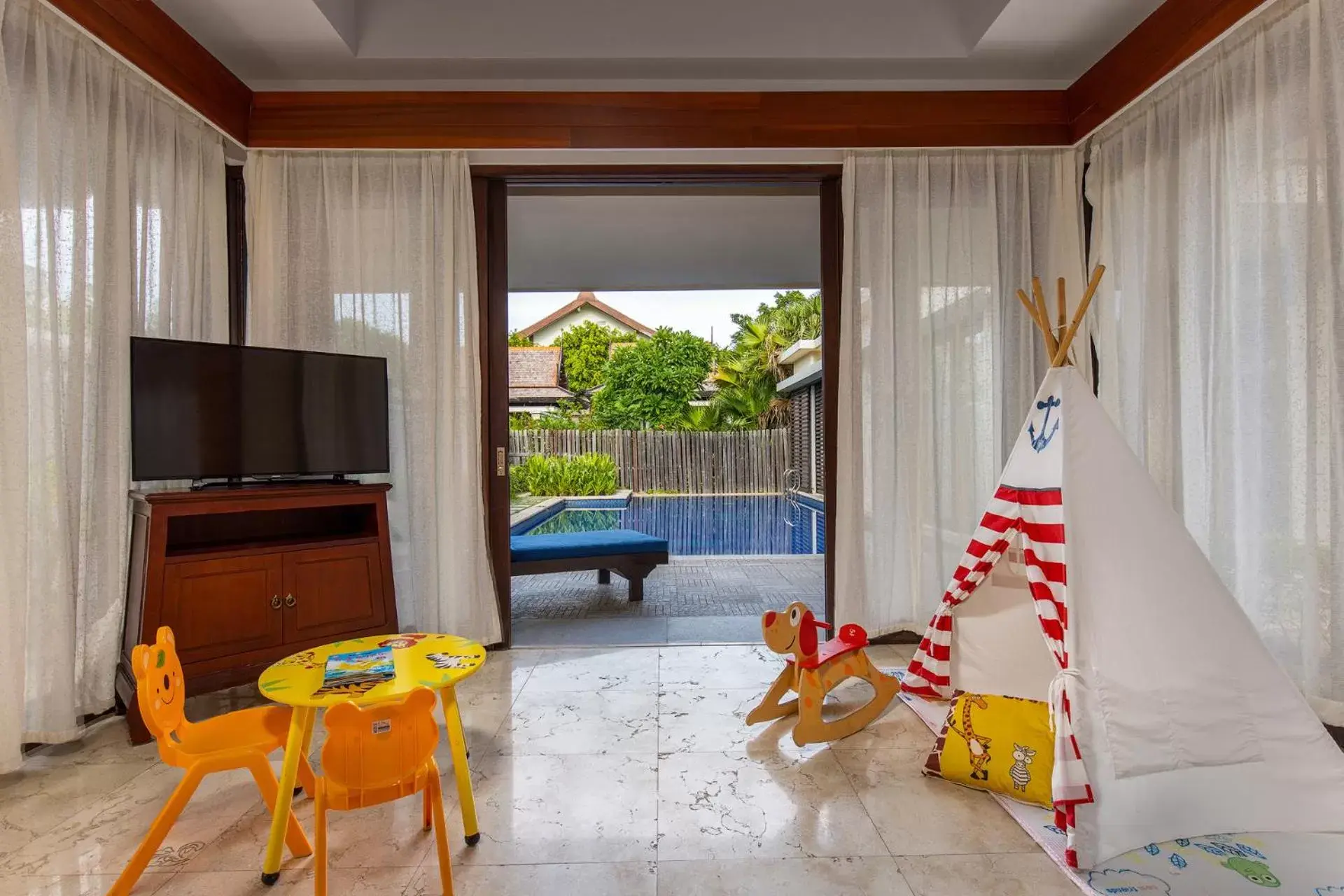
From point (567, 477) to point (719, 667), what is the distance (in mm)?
7619

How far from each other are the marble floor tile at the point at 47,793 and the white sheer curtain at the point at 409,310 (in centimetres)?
124

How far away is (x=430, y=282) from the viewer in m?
3.29

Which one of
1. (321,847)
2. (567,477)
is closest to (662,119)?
(321,847)

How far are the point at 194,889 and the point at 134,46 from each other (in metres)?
2.85

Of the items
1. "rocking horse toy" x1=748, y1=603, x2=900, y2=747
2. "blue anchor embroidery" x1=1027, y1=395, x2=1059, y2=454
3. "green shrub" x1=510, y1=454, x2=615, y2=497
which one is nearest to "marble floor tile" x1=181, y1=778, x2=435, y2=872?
"rocking horse toy" x1=748, y1=603, x2=900, y2=747

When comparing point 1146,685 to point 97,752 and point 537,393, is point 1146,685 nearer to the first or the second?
point 97,752

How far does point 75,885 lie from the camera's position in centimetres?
162

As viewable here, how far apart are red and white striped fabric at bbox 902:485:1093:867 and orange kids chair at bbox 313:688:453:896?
145cm

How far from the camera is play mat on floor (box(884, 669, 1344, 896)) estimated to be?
5.01ft

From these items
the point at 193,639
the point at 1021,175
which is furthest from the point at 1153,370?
the point at 193,639

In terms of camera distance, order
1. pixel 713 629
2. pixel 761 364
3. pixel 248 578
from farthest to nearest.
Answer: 1. pixel 761 364
2. pixel 713 629
3. pixel 248 578

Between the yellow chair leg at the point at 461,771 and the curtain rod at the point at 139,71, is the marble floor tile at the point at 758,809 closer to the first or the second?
A: the yellow chair leg at the point at 461,771

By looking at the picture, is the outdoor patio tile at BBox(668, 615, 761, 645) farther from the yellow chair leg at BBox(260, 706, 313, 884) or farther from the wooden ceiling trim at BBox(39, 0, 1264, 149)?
the wooden ceiling trim at BBox(39, 0, 1264, 149)

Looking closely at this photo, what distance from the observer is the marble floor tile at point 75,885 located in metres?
1.59
